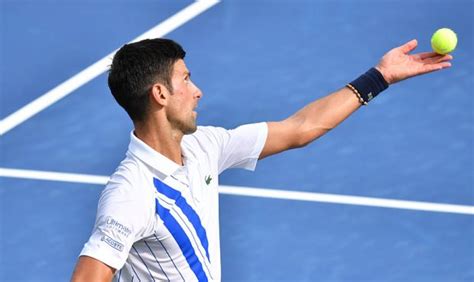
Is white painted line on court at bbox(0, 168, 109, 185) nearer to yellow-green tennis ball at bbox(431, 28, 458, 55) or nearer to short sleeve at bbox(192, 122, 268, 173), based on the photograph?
short sleeve at bbox(192, 122, 268, 173)

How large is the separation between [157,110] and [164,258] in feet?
2.46

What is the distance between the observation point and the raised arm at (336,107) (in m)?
6.49

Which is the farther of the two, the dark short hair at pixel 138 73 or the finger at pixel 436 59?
the finger at pixel 436 59

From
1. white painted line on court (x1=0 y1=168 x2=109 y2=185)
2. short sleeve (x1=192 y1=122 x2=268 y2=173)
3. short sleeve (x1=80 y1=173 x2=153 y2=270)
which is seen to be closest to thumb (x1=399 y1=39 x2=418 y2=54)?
short sleeve (x1=192 y1=122 x2=268 y2=173)

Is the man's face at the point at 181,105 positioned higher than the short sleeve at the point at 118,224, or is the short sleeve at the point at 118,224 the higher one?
the man's face at the point at 181,105

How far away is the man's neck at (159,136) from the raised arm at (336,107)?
72cm

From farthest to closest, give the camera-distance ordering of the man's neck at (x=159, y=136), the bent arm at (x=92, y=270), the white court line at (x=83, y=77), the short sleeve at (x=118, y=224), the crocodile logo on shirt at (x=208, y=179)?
the white court line at (x=83, y=77) < the crocodile logo on shirt at (x=208, y=179) < the man's neck at (x=159, y=136) < the short sleeve at (x=118, y=224) < the bent arm at (x=92, y=270)

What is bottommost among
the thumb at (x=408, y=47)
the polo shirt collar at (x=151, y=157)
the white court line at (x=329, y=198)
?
the polo shirt collar at (x=151, y=157)

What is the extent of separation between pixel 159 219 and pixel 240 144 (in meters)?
0.93

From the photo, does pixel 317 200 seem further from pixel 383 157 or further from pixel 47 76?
pixel 47 76

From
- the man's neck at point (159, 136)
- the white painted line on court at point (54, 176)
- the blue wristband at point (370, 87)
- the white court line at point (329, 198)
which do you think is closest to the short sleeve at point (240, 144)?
the man's neck at point (159, 136)

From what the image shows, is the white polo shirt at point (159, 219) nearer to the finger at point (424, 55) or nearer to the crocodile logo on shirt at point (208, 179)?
the crocodile logo on shirt at point (208, 179)

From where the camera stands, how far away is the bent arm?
5371mm

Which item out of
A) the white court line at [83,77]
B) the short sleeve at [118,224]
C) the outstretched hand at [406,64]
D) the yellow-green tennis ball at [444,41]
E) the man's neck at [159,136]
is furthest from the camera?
the white court line at [83,77]
